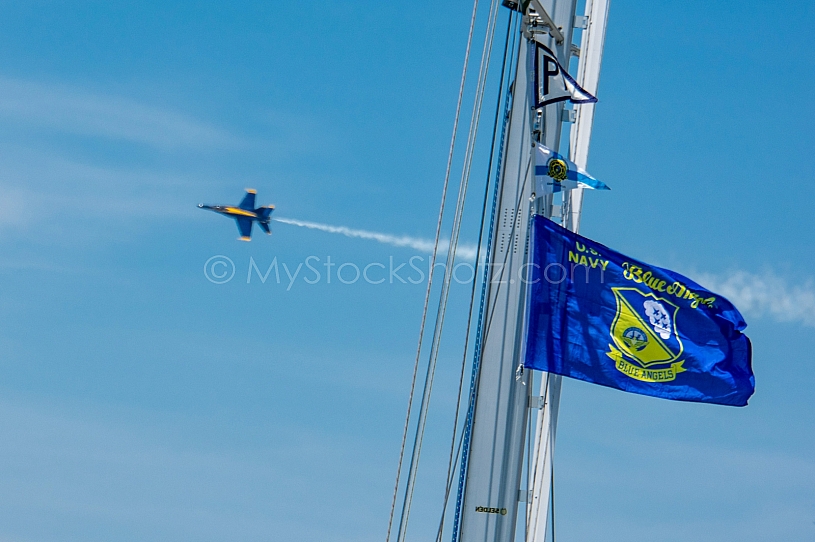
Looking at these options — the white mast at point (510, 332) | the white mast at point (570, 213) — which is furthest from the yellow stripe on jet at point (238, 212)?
the white mast at point (510, 332)

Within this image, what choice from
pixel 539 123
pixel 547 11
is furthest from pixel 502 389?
pixel 547 11

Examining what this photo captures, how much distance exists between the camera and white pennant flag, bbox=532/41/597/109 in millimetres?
14828

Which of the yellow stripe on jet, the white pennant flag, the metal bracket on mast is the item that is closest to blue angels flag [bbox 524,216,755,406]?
the white pennant flag

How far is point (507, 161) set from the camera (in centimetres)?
1485

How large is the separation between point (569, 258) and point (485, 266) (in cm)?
181

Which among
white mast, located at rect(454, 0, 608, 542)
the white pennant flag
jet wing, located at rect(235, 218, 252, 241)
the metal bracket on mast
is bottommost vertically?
white mast, located at rect(454, 0, 608, 542)

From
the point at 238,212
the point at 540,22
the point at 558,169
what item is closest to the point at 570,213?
the point at 558,169

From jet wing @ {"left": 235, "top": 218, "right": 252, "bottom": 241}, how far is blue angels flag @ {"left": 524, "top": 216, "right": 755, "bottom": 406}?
73.4 metres

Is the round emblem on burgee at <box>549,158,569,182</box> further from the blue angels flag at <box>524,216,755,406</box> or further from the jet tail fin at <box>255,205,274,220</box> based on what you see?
the jet tail fin at <box>255,205,274,220</box>

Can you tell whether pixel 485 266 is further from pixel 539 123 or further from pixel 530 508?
pixel 530 508

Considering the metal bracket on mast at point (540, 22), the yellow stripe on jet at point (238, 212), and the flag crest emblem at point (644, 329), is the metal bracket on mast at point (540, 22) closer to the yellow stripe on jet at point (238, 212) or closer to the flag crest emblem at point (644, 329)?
the flag crest emblem at point (644, 329)

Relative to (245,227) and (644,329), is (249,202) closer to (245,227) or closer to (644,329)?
(245,227)

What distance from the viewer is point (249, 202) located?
8838cm

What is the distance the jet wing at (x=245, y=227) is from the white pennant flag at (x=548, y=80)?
74247mm
